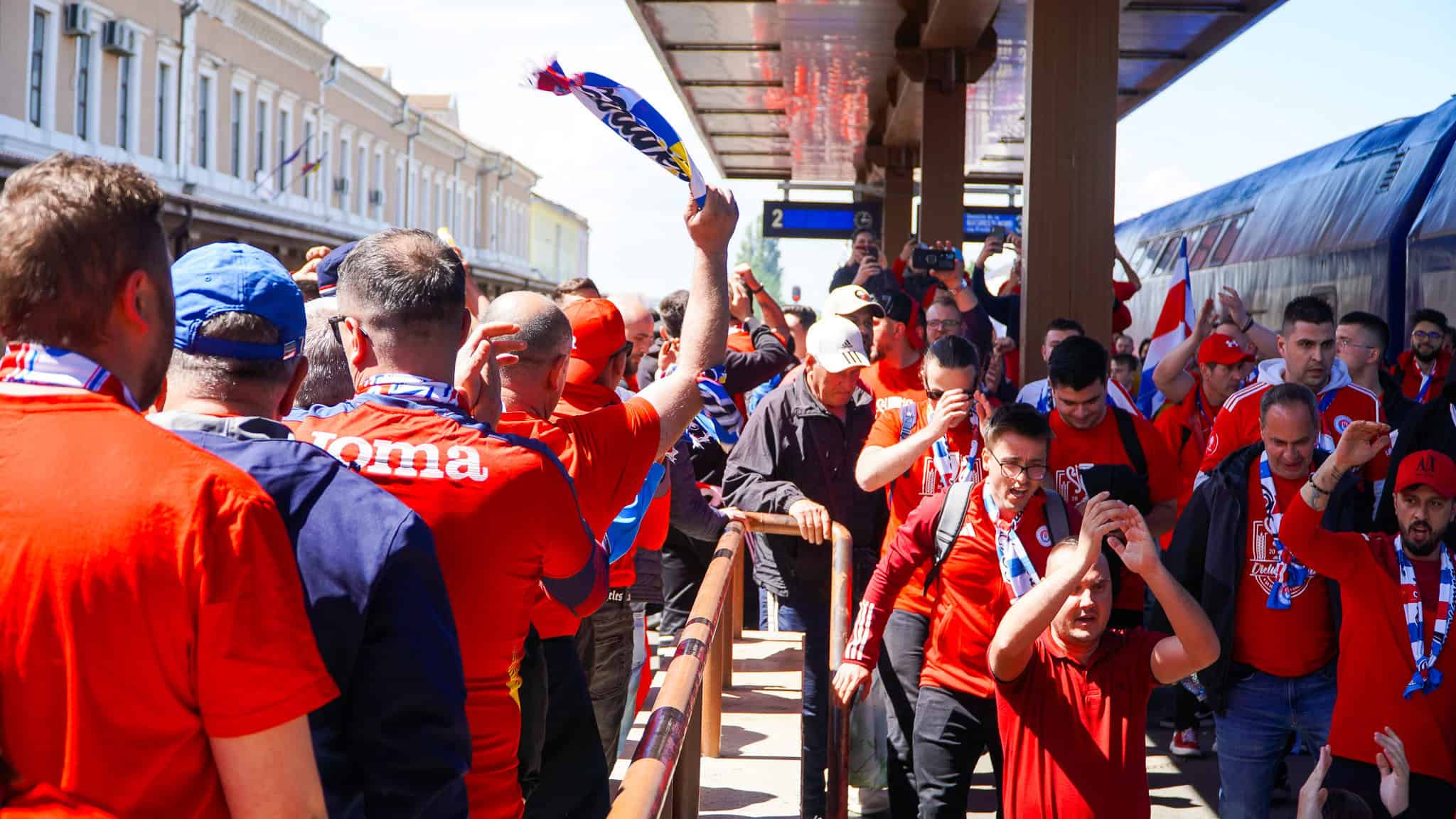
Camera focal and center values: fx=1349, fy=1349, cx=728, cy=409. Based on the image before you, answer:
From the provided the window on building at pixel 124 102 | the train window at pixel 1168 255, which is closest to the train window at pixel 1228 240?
the train window at pixel 1168 255

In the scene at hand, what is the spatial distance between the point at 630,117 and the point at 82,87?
31.6 m

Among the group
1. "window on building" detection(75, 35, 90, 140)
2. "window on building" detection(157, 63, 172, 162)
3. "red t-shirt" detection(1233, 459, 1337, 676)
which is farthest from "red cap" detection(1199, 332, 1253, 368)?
"window on building" detection(157, 63, 172, 162)

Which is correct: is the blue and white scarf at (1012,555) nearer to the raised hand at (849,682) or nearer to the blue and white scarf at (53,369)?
the raised hand at (849,682)

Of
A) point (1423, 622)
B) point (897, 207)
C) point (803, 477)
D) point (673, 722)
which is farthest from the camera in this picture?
point (897, 207)

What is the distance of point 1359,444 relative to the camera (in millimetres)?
4469

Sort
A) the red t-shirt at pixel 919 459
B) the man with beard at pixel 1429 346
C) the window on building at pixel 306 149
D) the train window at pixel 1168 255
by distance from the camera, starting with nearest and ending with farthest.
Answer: the red t-shirt at pixel 919 459
the man with beard at pixel 1429 346
the train window at pixel 1168 255
the window on building at pixel 306 149

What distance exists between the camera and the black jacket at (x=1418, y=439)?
17.2ft

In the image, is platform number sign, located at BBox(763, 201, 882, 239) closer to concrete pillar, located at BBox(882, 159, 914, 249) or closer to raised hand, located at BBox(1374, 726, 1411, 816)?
concrete pillar, located at BBox(882, 159, 914, 249)

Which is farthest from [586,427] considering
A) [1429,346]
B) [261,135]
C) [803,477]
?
[261,135]

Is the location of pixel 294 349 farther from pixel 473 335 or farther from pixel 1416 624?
pixel 1416 624

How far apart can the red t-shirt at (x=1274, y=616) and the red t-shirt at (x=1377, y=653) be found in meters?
0.20

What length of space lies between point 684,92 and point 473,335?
1492 centimetres

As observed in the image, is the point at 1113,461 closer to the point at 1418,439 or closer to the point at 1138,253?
the point at 1418,439

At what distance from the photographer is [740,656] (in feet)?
26.3
